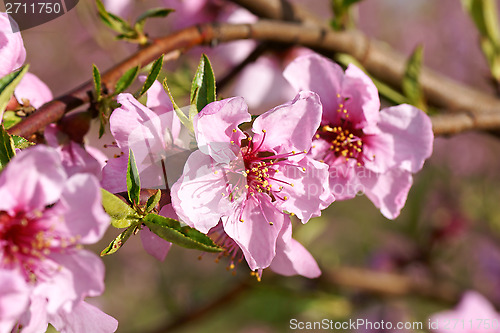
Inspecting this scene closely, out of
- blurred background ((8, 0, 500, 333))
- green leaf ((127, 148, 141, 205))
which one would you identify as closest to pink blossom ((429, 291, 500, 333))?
blurred background ((8, 0, 500, 333))

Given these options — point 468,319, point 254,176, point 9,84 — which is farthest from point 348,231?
point 9,84

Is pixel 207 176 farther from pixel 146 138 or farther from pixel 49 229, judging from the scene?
pixel 49 229

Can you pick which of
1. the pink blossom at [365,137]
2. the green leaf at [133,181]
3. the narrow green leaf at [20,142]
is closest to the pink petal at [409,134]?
the pink blossom at [365,137]

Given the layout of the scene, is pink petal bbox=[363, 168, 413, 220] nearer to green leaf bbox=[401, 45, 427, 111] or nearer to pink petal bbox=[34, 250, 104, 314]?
green leaf bbox=[401, 45, 427, 111]

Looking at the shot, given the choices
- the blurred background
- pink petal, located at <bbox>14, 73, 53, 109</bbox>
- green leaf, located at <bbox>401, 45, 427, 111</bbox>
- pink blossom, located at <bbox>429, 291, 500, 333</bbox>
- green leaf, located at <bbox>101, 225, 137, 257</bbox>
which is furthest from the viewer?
the blurred background

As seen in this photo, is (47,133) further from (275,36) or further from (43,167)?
(275,36)

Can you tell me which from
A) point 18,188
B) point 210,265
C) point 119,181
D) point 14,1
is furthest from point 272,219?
point 210,265
